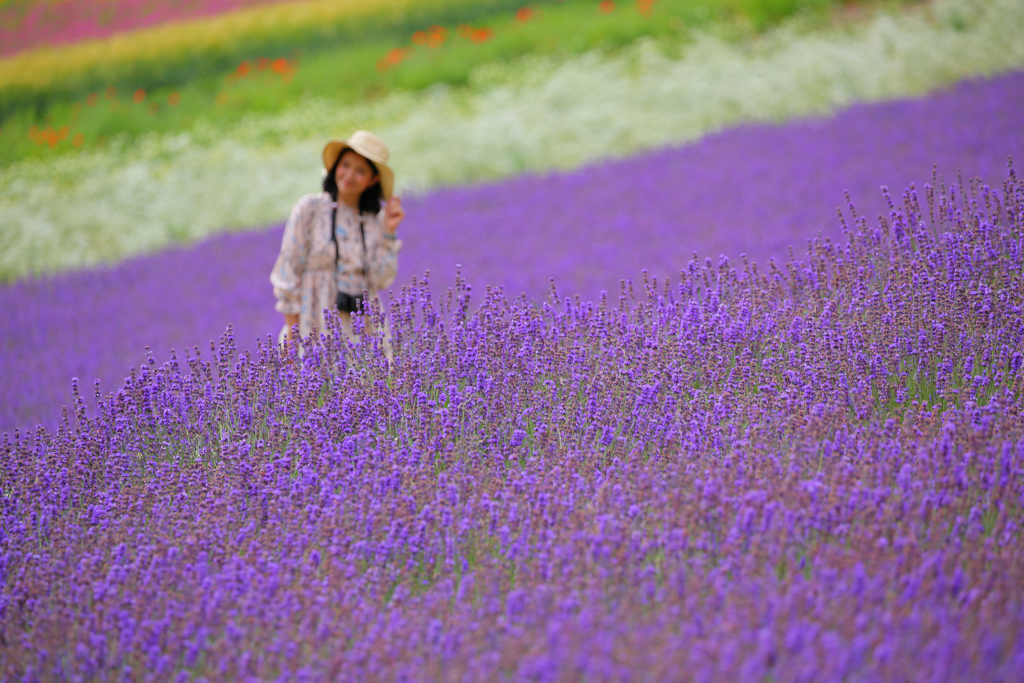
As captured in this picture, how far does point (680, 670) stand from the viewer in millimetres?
1397

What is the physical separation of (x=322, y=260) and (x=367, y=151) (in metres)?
0.52

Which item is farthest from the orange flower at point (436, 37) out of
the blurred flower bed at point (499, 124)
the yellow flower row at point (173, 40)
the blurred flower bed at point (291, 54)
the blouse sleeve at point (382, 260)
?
the blouse sleeve at point (382, 260)

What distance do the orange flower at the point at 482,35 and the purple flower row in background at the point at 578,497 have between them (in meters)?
10.9

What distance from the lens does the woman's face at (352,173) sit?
3756 mm

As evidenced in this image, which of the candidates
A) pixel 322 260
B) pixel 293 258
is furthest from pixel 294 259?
pixel 322 260

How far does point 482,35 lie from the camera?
43.1 ft

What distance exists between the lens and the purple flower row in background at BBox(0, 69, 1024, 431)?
5.57 meters

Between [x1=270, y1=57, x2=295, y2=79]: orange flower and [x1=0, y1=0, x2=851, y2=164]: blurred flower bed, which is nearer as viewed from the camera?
[x1=0, y1=0, x2=851, y2=164]: blurred flower bed

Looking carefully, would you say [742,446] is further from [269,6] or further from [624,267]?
[269,6]

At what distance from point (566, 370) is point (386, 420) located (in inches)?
23.8

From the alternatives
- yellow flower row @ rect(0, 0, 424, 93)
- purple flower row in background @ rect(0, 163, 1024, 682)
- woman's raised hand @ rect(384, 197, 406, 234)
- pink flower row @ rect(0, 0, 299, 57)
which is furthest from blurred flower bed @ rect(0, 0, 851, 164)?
purple flower row in background @ rect(0, 163, 1024, 682)

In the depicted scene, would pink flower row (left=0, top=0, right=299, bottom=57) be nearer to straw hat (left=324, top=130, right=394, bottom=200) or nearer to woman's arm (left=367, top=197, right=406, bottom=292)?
straw hat (left=324, top=130, right=394, bottom=200)

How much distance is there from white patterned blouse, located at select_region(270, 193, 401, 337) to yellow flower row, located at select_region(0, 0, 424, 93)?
11843 mm

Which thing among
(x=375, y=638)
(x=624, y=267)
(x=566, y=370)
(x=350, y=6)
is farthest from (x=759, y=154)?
(x=350, y=6)
